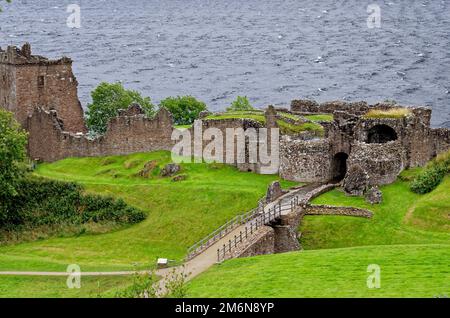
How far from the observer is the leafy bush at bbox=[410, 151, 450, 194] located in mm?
67000

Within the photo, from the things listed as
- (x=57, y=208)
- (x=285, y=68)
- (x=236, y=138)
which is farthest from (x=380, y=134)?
(x=285, y=68)

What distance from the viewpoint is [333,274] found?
156 feet

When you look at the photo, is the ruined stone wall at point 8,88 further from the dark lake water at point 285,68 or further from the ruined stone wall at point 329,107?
the dark lake water at point 285,68

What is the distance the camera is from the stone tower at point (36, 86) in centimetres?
9075

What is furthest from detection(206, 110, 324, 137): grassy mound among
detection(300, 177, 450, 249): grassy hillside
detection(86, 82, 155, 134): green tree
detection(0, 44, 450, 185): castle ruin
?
detection(86, 82, 155, 134): green tree

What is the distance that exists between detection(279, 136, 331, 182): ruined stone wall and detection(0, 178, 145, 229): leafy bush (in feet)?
36.7

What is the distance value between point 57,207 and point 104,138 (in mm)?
12324

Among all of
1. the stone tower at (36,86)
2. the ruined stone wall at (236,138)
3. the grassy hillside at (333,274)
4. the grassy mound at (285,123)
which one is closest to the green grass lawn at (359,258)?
the grassy hillside at (333,274)

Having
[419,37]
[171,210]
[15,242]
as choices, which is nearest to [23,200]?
[15,242]

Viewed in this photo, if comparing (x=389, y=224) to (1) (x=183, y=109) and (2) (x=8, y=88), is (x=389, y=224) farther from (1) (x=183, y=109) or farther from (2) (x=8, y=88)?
(1) (x=183, y=109)

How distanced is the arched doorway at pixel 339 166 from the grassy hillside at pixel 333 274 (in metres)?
19.4

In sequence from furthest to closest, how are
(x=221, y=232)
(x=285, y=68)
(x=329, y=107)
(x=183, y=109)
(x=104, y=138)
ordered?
1. (x=285, y=68)
2. (x=183, y=109)
3. (x=329, y=107)
4. (x=104, y=138)
5. (x=221, y=232)

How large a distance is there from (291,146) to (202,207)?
28.6 feet

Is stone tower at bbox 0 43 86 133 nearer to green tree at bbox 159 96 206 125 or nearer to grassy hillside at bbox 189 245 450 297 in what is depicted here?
green tree at bbox 159 96 206 125
